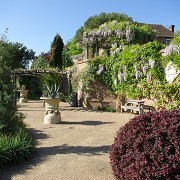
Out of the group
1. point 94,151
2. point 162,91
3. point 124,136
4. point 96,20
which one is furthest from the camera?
point 96,20

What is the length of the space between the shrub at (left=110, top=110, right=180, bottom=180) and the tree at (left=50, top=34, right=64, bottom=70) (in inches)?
842

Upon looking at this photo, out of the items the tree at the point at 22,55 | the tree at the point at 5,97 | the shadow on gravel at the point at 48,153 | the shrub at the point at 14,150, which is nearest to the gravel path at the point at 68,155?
the shadow on gravel at the point at 48,153

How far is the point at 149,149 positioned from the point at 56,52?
22.0m

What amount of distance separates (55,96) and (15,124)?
119 inches

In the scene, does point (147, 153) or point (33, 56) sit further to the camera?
point (33, 56)

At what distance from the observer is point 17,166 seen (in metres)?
4.98

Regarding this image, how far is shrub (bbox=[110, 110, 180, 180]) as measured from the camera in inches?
140

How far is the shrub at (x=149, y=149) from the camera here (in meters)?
3.55

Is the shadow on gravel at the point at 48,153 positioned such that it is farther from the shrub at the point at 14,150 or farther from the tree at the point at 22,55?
the tree at the point at 22,55

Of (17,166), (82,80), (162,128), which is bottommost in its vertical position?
(17,166)

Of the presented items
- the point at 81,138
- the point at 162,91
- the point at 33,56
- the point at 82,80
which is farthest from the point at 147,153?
the point at 33,56

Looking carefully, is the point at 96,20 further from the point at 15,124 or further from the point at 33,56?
the point at 15,124

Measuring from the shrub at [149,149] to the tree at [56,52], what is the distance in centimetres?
2140

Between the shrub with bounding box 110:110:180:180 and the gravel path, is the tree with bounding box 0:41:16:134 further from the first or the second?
the shrub with bounding box 110:110:180:180
